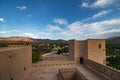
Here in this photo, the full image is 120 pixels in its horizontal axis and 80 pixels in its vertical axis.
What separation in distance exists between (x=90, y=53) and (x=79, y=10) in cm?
731

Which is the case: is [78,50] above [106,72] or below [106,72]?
above

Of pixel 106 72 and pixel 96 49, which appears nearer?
pixel 106 72

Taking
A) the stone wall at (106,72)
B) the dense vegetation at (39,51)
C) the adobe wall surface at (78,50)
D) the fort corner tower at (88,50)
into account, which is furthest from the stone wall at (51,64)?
the dense vegetation at (39,51)

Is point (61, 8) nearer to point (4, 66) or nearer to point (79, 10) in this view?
point (79, 10)

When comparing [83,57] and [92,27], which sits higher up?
[92,27]

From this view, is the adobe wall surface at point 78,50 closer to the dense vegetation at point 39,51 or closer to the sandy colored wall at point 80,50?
the sandy colored wall at point 80,50

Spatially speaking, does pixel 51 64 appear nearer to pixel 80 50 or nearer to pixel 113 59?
pixel 80 50

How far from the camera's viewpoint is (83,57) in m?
13.6

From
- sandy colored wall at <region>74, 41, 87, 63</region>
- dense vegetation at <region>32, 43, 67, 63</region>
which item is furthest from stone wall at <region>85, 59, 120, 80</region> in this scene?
dense vegetation at <region>32, 43, 67, 63</region>

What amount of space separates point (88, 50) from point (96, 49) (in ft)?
3.34

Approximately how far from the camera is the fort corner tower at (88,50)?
1340 centimetres

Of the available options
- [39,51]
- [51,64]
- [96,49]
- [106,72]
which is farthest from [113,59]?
[106,72]

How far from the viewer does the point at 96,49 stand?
1356 centimetres

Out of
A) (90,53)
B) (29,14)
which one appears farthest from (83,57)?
(29,14)
